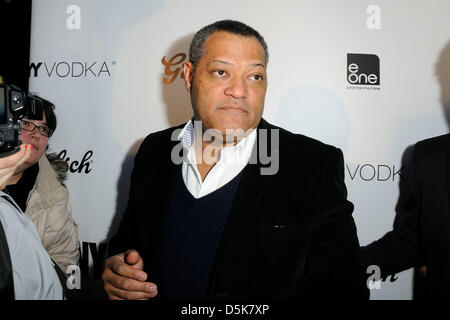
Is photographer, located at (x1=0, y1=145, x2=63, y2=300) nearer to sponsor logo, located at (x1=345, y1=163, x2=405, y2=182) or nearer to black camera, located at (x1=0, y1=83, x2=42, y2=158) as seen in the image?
black camera, located at (x1=0, y1=83, x2=42, y2=158)

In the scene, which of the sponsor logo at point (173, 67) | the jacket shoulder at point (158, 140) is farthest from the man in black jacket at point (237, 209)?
the sponsor logo at point (173, 67)

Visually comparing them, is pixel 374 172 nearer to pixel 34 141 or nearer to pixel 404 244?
pixel 404 244

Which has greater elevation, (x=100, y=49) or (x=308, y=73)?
(x=100, y=49)

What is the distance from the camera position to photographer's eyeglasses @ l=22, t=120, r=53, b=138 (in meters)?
1.72

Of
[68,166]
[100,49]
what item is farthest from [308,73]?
[68,166]

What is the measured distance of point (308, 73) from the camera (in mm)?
1893

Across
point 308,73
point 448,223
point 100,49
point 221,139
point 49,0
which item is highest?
point 49,0

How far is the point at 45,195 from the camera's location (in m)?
1.73

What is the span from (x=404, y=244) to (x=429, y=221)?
25 cm

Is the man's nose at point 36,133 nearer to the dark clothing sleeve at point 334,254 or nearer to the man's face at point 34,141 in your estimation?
the man's face at point 34,141

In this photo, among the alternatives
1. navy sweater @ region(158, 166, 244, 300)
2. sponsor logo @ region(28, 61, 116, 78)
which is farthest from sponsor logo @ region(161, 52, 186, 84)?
navy sweater @ region(158, 166, 244, 300)

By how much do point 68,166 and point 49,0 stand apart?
940 mm
